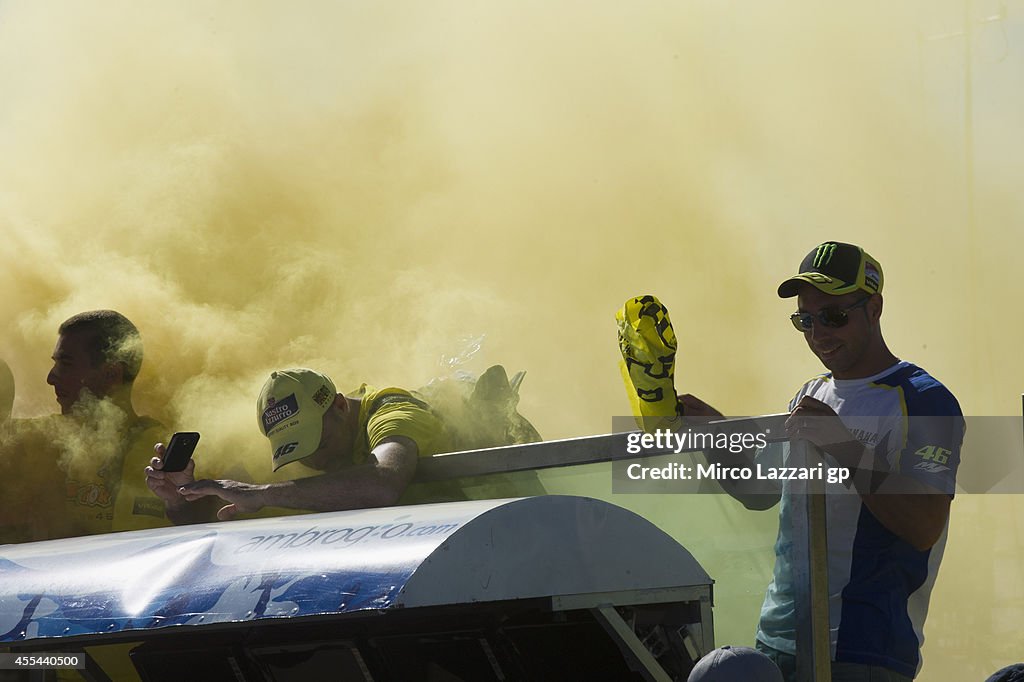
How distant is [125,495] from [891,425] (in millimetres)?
3050

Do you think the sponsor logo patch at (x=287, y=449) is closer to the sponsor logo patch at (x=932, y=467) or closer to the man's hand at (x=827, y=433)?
the man's hand at (x=827, y=433)

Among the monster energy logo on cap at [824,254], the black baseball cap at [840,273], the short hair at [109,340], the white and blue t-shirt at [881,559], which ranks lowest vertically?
the white and blue t-shirt at [881,559]

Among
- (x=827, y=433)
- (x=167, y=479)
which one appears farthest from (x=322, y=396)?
(x=827, y=433)

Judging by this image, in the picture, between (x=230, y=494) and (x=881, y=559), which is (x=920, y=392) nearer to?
(x=881, y=559)

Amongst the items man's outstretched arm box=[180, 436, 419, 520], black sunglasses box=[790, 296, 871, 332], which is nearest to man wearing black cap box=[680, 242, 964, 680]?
black sunglasses box=[790, 296, 871, 332]

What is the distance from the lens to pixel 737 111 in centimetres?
1133

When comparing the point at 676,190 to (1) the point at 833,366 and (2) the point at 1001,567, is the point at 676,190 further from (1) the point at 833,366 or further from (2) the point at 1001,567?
(1) the point at 833,366

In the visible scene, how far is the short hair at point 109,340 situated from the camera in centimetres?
555

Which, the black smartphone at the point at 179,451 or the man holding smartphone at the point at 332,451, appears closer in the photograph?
the man holding smartphone at the point at 332,451

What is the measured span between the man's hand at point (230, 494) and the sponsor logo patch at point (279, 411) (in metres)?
0.25

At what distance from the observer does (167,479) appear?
449cm

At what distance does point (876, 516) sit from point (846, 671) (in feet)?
1.35

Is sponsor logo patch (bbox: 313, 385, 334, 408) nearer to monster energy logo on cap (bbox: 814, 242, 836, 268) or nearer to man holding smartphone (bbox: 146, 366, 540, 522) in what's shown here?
man holding smartphone (bbox: 146, 366, 540, 522)

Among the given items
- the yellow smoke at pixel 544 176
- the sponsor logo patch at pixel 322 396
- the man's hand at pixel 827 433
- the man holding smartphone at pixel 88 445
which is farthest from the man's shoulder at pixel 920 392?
the yellow smoke at pixel 544 176
